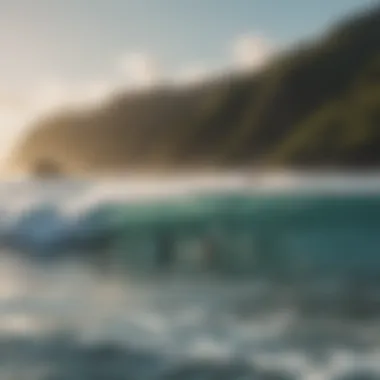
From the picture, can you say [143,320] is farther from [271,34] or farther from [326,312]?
[271,34]

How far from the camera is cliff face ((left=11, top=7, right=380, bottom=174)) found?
122cm

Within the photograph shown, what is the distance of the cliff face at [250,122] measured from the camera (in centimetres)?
122

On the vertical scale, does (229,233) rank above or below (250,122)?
below

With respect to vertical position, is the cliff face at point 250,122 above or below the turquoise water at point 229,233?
above

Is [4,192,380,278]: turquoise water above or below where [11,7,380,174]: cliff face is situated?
below

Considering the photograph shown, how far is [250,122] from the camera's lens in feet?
4.09

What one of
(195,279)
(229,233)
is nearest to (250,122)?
(229,233)

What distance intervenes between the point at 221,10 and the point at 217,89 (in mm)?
160

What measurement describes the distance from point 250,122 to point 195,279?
0.32 m

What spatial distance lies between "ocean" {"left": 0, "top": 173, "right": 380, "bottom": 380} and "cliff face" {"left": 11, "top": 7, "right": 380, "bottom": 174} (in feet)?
0.14

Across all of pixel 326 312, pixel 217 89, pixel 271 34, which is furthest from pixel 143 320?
pixel 271 34

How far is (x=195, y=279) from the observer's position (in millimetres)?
1231

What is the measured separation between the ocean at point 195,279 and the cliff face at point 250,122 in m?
0.04

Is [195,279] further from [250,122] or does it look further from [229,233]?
[250,122]
